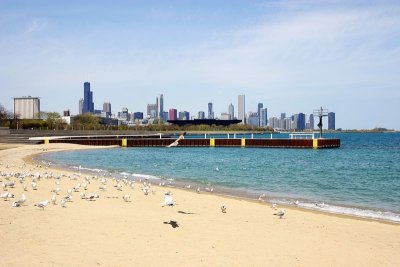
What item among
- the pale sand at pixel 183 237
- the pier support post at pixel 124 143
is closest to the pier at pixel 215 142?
the pier support post at pixel 124 143

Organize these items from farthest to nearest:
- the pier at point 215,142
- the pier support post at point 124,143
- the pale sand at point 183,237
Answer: the pier support post at point 124,143 < the pier at point 215,142 < the pale sand at point 183,237

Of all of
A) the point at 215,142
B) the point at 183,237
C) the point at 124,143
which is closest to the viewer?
the point at 183,237

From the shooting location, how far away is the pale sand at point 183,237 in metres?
8.85

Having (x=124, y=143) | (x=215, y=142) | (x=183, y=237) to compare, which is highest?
(x=215, y=142)

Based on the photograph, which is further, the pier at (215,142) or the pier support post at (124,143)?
the pier support post at (124,143)

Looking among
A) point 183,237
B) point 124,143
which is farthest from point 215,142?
point 183,237

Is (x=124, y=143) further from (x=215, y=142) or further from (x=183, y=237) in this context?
(x=183, y=237)

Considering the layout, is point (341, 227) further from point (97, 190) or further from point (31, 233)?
point (97, 190)

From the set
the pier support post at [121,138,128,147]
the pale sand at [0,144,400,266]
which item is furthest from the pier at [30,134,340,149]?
the pale sand at [0,144,400,266]

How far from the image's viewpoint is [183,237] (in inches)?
422

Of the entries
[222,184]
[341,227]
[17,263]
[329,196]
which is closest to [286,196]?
[329,196]

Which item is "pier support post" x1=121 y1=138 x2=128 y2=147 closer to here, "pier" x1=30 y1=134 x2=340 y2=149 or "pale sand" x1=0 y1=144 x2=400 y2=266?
"pier" x1=30 y1=134 x2=340 y2=149

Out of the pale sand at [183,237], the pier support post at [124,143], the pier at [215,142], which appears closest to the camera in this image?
the pale sand at [183,237]

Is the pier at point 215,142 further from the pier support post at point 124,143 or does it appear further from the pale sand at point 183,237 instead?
the pale sand at point 183,237
